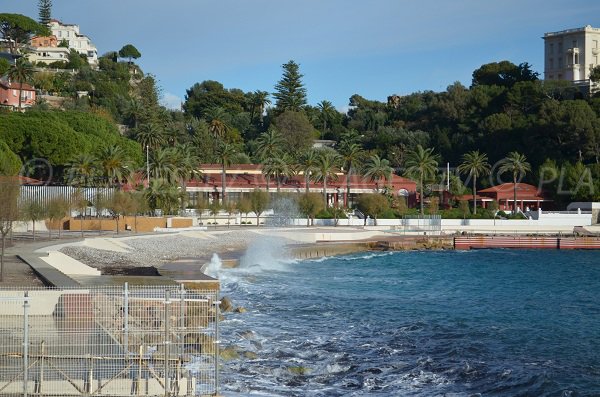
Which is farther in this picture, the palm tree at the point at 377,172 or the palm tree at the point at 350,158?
the palm tree at the point at 350,158

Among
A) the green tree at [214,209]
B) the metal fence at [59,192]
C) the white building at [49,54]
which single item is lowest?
the green tree at [214,209]

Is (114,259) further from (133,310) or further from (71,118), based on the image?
(71,118)

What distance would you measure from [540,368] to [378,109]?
418ft

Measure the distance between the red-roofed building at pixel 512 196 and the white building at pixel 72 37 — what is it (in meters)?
108

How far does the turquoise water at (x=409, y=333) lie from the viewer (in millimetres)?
20594

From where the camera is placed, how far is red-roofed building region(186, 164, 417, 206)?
92875 mm

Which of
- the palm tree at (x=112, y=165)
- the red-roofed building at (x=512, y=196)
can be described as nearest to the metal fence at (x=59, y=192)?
the palm tree at (x=112, y=165)

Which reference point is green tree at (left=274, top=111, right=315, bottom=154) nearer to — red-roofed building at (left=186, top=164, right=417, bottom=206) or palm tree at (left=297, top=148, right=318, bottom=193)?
red-roofed building at (left=186, top=164, right=417, bottom=206)

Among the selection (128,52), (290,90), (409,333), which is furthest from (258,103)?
(409,333)

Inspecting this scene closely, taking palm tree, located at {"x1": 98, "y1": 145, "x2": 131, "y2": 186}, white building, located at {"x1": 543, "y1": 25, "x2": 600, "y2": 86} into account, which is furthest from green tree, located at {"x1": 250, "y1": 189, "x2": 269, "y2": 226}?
white building, located at {"x1": 543, "y1": 25, "x2": 600, "y2": 86}

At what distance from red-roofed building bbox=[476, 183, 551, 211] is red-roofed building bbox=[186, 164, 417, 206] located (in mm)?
8495

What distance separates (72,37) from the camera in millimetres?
181000

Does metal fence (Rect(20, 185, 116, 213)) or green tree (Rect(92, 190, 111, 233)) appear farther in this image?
green tree (Rect(92, 190, 111, 233))

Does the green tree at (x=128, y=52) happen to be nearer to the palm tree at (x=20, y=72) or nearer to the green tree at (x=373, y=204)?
the palm tree at (x=20, y=72)
